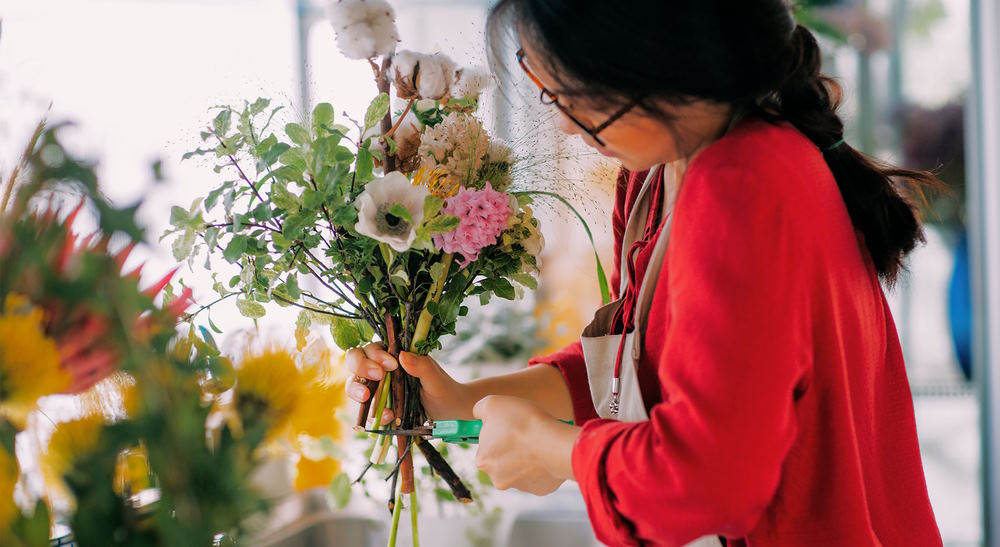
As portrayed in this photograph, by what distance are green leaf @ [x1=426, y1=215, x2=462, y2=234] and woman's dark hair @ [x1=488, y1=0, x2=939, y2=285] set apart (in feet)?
0.54

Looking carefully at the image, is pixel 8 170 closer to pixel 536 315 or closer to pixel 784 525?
pixel 784 525

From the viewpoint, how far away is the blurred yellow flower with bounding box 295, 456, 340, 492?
1756mm

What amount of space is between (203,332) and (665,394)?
44cm

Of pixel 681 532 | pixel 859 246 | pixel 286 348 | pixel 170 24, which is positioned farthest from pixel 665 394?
pixel 170 24

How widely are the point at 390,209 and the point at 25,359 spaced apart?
19.5 inches

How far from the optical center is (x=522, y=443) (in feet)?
2.51

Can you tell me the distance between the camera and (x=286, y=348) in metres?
0.33

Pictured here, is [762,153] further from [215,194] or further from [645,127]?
[215,194]

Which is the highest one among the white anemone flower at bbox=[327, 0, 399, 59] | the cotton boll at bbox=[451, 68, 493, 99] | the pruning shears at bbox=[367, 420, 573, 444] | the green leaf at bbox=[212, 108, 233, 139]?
the white anemone flower at bbox=[327, 0, 399, 59]

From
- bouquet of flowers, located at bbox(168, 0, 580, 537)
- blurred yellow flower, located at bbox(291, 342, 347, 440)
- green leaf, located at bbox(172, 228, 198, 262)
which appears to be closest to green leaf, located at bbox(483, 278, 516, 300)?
bouquet of flowers, located at bbox(168, 0, 580, 537)

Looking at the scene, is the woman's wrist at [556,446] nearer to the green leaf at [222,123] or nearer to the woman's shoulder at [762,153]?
the woman's shoulder at [762,153]

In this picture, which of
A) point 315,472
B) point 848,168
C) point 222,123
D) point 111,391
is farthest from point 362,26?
point 315,472

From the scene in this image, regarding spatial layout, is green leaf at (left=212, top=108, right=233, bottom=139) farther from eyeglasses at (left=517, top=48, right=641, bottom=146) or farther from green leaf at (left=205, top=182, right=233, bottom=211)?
eyeglasses at (left=517, top=48, right=641, bottom=146)

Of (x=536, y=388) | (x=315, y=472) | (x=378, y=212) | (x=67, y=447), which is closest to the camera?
(x=67, y=447)
